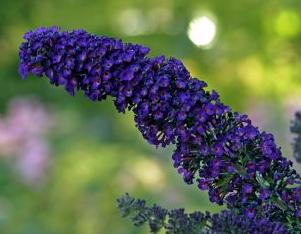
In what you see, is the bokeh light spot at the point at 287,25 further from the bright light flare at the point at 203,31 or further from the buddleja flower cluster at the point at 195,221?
the buddleja flower cluster at the point at 195,221

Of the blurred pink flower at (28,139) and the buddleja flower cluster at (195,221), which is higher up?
the blurred pink flower at (28,139)

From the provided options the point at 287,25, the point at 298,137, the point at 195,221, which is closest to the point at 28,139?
the point at 287,25

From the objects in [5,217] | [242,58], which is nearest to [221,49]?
[242,58]

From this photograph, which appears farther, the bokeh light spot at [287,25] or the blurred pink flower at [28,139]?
the bokeh light spot at [287,25]

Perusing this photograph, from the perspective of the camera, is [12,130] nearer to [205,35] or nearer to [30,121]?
[30,121]

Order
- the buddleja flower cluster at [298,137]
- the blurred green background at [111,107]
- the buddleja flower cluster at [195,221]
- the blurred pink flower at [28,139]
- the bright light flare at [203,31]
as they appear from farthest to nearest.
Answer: the bright light flare at [203,31], the blurred pink flower at [28,139], the blurred green background at [111,107], the buddleja flower cluster at [298,137], the buddleja flower cluster at [195,221]

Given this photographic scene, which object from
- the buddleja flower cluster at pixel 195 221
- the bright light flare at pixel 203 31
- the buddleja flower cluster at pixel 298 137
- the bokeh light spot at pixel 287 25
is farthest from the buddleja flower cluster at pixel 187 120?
the bokeh light spot at pixel 287 25

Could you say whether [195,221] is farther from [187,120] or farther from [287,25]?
[287,25]
